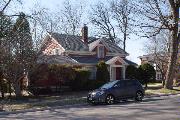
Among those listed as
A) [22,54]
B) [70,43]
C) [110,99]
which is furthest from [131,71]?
[110,99]

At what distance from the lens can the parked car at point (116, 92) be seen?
2336 centimetres

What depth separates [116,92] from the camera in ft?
78.7

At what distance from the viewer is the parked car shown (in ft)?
76.6

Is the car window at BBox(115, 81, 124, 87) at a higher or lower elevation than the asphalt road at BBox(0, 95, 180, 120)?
higher

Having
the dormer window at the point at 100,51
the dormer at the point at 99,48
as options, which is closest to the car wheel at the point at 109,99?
the dormer at the point at 99,48

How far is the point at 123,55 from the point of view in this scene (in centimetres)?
5234

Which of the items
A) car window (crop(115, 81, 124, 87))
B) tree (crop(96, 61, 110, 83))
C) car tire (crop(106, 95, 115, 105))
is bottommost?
car tire (crop(106, 95, 115, 105))

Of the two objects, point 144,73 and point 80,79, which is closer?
point 80,79

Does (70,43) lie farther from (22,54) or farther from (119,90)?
(119,90)

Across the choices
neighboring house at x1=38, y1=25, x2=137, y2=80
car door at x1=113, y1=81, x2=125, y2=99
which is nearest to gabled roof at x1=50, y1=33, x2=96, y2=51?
neighboring house at x1=38, y1=25, x2=137, y2=80

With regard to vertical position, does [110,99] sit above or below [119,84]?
below

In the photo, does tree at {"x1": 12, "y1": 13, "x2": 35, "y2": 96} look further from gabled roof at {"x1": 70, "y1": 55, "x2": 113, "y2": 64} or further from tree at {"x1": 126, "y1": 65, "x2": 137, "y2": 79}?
tree at {"x1": 126, "y1": 65, "x2": 137, "y2": 79}

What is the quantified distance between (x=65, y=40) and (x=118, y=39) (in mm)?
26613

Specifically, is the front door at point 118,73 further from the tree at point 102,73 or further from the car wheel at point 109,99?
Answer: the car wheel at point 109,99
